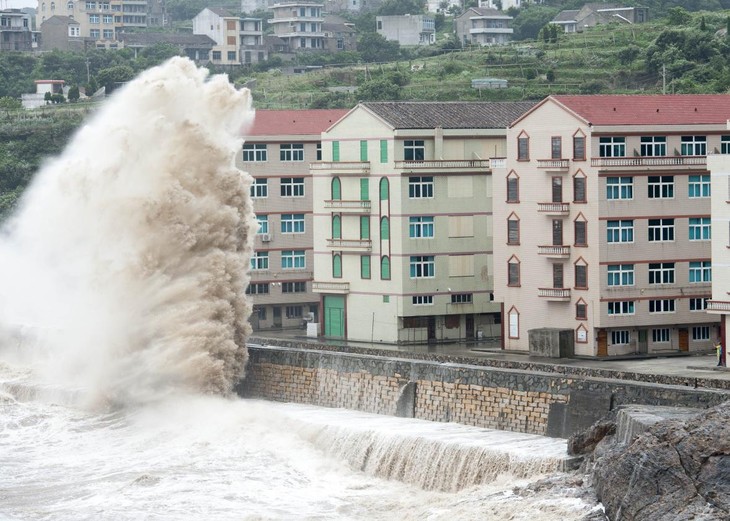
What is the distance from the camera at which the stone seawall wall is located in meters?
40.2

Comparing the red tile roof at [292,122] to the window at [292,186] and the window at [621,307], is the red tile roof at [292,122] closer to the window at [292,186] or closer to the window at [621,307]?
the window at [292,186]

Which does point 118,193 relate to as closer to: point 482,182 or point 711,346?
point 482,182

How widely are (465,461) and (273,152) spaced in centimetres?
2591

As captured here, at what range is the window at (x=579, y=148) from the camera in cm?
5181

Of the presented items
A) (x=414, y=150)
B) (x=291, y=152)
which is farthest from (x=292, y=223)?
(x=414, y=150)

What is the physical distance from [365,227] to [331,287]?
A: 2380mm

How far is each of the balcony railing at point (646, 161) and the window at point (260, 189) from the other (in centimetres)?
1591

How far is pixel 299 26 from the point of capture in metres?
137

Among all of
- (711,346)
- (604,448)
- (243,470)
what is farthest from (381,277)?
(604,448)

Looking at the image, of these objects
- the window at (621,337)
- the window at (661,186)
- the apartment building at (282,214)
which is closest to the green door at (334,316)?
the apartment building at (282,214)

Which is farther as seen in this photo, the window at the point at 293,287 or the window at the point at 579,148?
the window at the point at 293,287

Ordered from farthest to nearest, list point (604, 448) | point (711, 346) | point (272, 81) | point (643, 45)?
1. point (272, 81)
2. point (643, 45)
3. point (711, 346)
4. point (604, 448)

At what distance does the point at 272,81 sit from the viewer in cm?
11300

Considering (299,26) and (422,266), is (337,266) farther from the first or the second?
(299,26)
